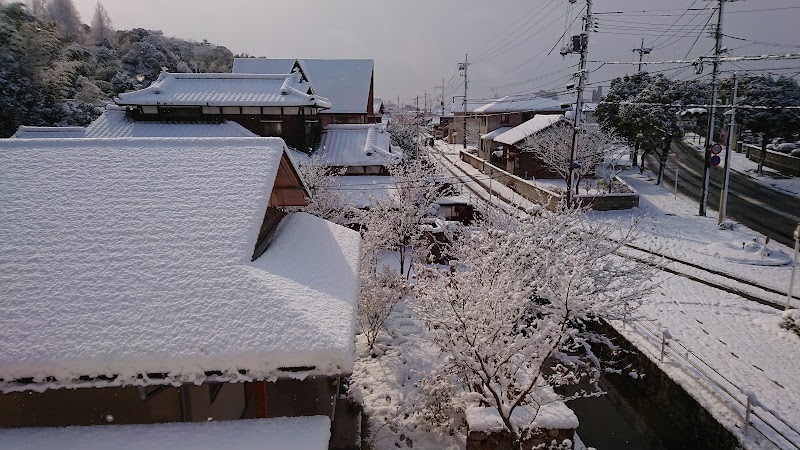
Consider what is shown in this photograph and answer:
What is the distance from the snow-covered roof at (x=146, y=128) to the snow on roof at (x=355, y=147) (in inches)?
198

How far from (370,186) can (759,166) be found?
31.3 meters

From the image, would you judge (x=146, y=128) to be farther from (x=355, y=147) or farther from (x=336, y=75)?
(x=336, y=75)

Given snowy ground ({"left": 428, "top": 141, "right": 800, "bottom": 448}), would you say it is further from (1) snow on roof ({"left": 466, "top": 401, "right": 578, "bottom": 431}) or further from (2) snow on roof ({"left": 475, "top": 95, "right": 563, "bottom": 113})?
(2) snow on roof ({"left": 475, "top": 95, "right": 563, "bottom": 113})

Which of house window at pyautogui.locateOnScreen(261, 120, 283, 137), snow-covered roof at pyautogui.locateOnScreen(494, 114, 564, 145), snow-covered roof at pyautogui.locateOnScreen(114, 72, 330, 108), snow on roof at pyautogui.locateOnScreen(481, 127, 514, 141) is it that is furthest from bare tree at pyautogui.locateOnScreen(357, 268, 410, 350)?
snow on roof at pyautogui.locateOnScreen(481, 127, 514, 141)

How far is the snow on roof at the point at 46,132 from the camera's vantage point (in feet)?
74.1

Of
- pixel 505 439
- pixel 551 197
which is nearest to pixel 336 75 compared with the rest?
pixel 551 197

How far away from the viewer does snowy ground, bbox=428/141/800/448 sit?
1040 centimetres

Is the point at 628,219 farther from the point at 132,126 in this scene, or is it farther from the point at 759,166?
the point at 132,126

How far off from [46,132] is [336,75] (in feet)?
90.9

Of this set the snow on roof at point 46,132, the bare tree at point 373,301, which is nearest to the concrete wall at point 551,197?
the bare tree at point 373,301

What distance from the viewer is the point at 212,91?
28.6 metres

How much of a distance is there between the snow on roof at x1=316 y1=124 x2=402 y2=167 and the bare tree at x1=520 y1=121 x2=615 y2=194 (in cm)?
1220

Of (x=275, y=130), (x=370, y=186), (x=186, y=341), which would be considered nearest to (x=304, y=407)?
(x=186, y=341)

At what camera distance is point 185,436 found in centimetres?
556
